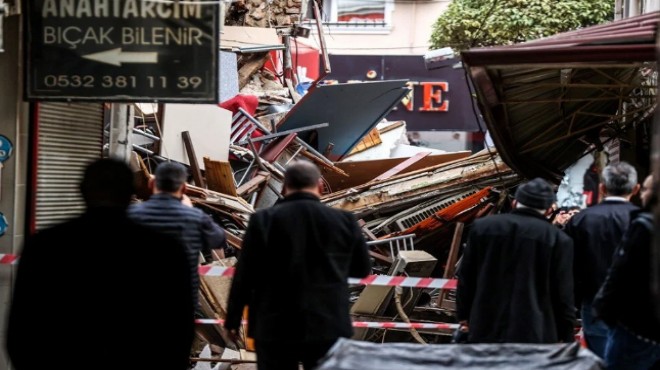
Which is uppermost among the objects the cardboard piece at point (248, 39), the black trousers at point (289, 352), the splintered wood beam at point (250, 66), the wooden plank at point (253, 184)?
the cardboard piece at point (248, 39)

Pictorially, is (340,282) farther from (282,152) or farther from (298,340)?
(282,152)

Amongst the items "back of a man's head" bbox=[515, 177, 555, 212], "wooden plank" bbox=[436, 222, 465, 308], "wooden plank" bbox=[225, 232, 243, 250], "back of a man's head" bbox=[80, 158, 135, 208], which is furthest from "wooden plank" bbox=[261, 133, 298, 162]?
"back of a man's head" bbox=[80, 158, 135, 208]

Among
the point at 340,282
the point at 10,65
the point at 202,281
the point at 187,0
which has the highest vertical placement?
the point at 187,0

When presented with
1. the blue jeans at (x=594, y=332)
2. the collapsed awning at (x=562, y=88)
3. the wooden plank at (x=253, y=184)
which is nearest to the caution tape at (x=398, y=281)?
the collapsed awning at (x=562, y=88)

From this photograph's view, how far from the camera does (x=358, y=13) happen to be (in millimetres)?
41125

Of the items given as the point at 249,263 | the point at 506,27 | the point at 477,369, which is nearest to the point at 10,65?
the point at 249,263

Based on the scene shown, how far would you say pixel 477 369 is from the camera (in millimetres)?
5344

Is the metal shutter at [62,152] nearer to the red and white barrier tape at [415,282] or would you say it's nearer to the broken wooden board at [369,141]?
the red and white barrier tape at [415,282]

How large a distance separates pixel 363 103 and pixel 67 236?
12767 millimetres

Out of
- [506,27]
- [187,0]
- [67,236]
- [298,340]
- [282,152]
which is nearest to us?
[67,236]

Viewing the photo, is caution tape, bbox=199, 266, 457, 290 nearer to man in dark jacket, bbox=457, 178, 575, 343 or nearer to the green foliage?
man in dark jacket, bbox=457, 178, 575, 343

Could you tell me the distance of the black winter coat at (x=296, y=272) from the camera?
6480 millimetres

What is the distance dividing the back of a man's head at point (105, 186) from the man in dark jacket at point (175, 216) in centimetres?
181

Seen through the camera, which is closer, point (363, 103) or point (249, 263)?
point (249, 263)
